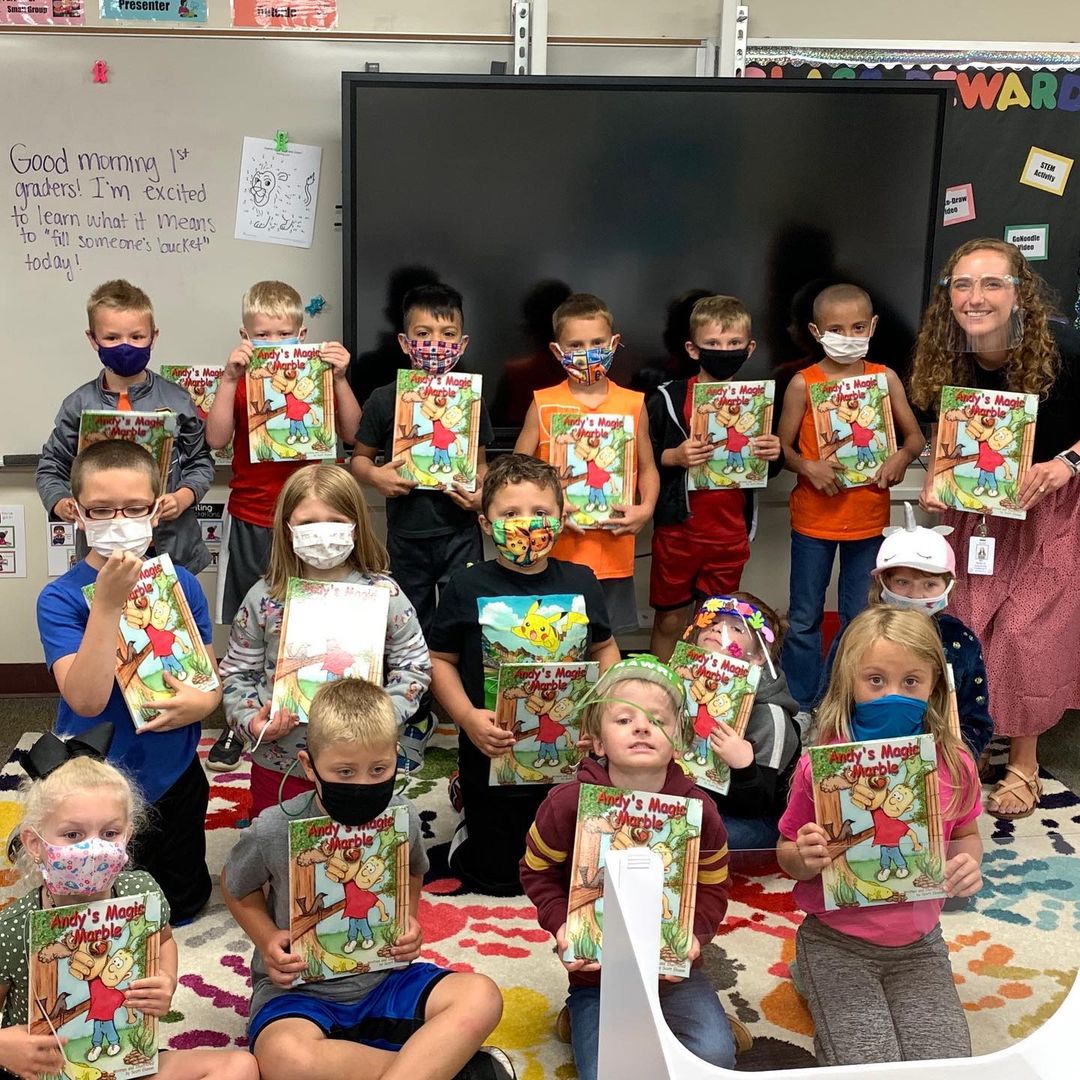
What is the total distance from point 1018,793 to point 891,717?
1.46 meters

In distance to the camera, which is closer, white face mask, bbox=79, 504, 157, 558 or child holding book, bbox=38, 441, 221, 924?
child holding book, bbox=38, 441, 221, 924

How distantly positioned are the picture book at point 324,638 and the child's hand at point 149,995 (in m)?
0.86

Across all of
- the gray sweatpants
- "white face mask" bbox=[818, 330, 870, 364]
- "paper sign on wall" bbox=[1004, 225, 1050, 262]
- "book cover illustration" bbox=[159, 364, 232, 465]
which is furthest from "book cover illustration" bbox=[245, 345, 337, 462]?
"paper sign on wall" bbox=[1004, 225, 1050, 262]

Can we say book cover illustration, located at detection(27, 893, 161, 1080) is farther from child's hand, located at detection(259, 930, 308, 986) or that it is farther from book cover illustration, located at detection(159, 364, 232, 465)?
book cover illustration, located at detection(159, 364, 232, 465)

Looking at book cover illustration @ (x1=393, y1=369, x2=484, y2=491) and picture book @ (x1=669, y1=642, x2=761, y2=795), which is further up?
book cover illustration @ (x1=393, y1=369, x2=484, y2=491)

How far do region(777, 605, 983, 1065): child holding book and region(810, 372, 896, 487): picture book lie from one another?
4.88 feet

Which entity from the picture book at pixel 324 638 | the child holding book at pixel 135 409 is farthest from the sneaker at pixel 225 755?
the picture book at pixel 324 638

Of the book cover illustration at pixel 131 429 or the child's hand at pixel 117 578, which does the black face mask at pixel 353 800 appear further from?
the book cover illustration at pixel 131 429

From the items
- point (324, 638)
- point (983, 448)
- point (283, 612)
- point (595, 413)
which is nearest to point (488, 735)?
point (324, 638)

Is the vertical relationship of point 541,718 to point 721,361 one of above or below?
below

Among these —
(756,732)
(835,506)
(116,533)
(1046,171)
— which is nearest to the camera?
(116,533)

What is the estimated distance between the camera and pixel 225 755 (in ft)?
13.7

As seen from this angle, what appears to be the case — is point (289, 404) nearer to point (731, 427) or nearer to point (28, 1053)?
point (731, 427)

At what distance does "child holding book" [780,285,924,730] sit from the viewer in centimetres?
435
